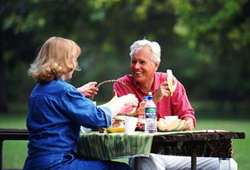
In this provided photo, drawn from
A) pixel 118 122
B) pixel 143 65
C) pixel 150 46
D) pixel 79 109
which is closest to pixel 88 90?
pixel 118 122

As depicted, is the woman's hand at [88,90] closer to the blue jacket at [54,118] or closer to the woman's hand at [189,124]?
the woman's hand at [189,124]

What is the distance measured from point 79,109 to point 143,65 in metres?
1.57

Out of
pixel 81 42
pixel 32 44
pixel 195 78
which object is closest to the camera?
pixel 81 42

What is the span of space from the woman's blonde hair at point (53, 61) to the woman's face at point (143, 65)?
1437mm

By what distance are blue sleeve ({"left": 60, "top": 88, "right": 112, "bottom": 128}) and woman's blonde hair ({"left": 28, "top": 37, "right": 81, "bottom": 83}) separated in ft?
0.54

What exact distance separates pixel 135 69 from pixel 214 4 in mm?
16407

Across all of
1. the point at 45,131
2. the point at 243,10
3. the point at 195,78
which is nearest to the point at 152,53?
the point at 45,131

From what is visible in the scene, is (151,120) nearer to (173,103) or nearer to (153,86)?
(173,103)

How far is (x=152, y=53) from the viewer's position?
18.4 ft

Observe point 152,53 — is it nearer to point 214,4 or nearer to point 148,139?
point 148,139

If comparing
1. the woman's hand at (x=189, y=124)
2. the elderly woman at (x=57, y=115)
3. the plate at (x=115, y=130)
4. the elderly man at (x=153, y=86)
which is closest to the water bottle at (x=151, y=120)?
the plate at (x=115, y=130)

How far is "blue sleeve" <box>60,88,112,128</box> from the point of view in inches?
161

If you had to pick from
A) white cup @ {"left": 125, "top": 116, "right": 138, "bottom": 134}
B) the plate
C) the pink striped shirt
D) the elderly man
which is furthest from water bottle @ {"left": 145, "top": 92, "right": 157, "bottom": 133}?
the pink striped shirt

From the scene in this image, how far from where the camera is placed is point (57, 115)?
4.12m
